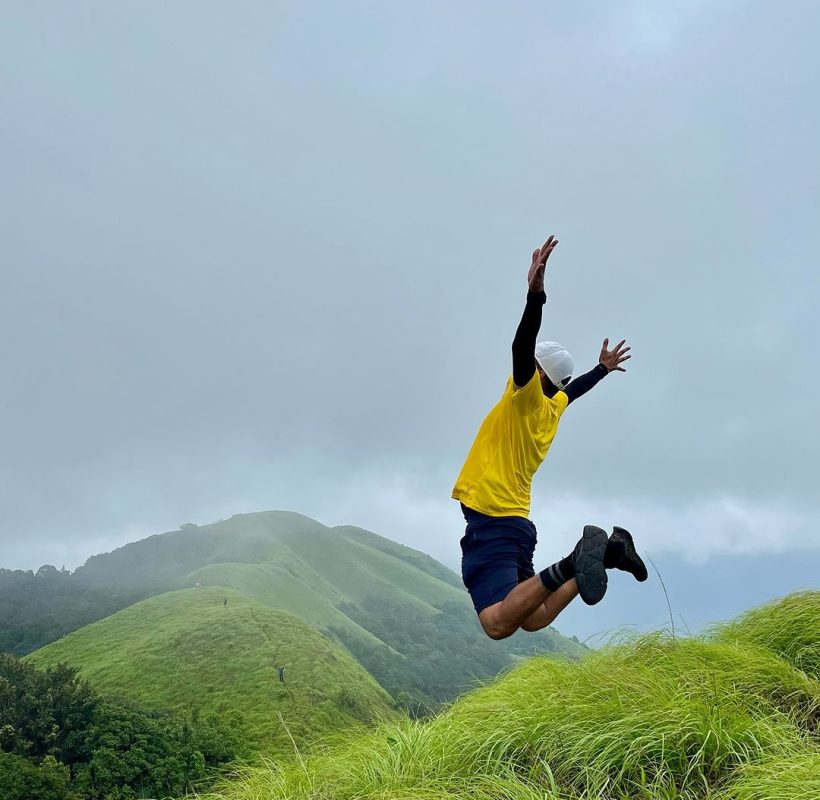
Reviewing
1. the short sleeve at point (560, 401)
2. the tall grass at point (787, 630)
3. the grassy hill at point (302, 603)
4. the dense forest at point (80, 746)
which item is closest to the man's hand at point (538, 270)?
the short sleeve at point (560, 401)

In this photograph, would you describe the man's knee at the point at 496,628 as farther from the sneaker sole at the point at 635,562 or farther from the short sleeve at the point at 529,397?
the short sleeve at the point at 529,397

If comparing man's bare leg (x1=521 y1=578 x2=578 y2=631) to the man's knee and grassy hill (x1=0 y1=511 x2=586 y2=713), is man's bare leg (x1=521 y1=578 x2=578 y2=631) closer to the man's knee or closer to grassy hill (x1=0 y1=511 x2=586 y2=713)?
the man's knee

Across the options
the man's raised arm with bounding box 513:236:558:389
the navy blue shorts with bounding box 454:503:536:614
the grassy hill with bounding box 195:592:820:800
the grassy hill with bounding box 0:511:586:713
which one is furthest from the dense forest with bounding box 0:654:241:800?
the grassy hill with bounding box 0:511:586:713

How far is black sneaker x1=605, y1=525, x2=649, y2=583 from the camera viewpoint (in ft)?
15.8

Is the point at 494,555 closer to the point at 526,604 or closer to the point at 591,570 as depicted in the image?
the point at 526,604

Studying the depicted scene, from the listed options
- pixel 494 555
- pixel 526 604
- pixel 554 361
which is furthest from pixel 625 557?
pixel 554 361

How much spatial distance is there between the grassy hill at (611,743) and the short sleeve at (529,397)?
2.03 m

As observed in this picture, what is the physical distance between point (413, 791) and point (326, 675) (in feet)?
282

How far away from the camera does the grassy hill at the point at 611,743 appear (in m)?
4.00

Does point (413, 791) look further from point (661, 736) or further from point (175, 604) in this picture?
point (175, 604)

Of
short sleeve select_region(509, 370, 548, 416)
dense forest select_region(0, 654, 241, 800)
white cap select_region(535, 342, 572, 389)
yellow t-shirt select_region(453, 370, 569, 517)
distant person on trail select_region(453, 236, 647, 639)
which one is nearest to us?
distant person on trail select_region(453, 236, 647, 639)

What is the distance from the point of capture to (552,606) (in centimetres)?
508

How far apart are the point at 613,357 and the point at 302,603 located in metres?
148

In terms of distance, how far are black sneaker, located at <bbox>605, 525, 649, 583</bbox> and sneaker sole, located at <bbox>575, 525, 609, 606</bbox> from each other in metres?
0.10
